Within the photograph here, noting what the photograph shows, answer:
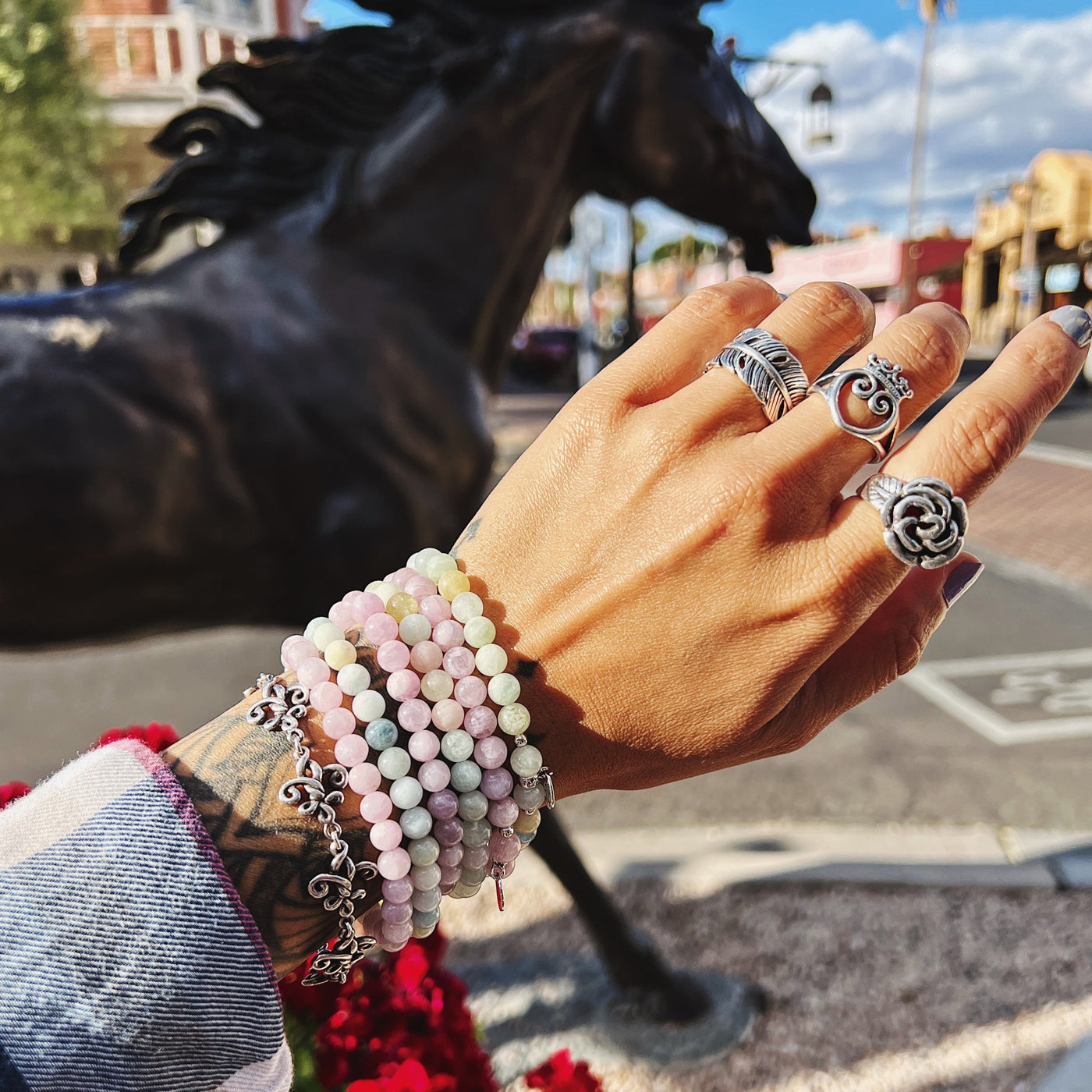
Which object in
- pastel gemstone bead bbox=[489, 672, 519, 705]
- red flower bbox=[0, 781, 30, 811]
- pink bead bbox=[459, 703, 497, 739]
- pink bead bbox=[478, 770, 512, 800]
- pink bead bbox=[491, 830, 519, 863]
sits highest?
pastel gemstone bead bbox=[489, 672, 519, 705]

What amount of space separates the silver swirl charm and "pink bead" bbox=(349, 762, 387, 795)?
0.52 meters

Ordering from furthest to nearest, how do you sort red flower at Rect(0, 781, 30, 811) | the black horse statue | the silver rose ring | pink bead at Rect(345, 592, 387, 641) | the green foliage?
the green foliage, the black horse statue, red flower at Rect(0, 781, 30, 811), pink bead at Rect(345, 592, 387, 641), the silver rose ring

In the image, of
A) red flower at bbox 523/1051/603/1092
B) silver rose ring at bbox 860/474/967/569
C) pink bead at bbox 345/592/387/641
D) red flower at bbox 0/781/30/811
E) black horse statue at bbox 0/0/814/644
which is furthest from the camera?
black horse statue at bbox 0/0/814/644

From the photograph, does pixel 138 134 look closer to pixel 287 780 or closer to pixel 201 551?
pixel 201 551

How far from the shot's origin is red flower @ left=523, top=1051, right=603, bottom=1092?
129 cm

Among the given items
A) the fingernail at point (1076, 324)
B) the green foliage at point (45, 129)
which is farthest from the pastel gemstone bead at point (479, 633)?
the green foliage at point (45, 129)

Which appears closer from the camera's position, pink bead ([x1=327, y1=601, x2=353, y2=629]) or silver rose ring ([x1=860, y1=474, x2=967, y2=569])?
silver rose ring ([x1=860, y1=474, x2=967, y2=569])

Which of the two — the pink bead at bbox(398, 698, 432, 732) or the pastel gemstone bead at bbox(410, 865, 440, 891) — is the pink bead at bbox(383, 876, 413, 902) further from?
the pink bead at bbox(398, 698, 432, 732)

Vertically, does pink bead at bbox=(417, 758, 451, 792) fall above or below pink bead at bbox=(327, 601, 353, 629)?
below

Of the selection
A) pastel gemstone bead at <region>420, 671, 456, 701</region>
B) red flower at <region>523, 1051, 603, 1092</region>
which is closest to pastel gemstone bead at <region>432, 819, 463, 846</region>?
pastel gemstone bead at <region>420, 671, 456, 701</region>

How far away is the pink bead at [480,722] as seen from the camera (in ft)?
2.71

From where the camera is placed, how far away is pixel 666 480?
2.86 ft

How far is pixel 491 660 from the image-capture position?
→ 0.84 m

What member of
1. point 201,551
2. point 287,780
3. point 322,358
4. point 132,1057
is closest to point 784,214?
point 322,358
